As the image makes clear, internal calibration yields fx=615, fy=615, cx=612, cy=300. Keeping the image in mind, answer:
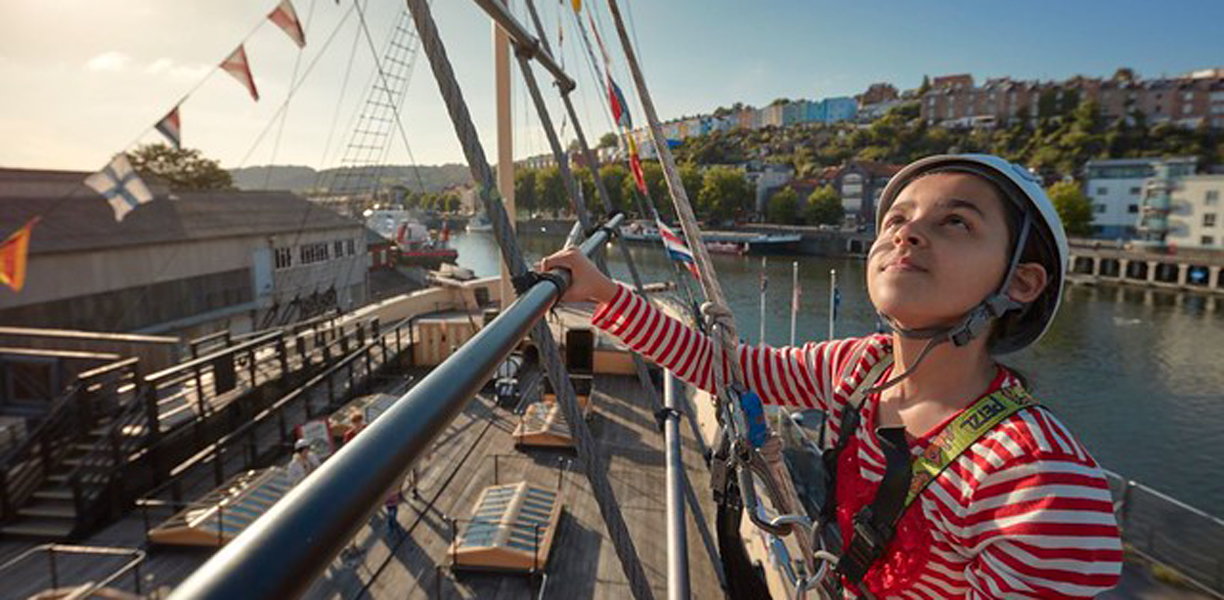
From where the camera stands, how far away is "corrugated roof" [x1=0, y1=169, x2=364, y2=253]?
55.1 ft

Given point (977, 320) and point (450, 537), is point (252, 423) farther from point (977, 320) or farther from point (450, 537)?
point (977, 320)

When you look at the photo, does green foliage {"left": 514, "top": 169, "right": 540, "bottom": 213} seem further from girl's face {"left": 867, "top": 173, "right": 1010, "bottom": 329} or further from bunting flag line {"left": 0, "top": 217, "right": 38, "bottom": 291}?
girl's face {"left": 867, "top": 173, "right": 1010, "bottom": 329}

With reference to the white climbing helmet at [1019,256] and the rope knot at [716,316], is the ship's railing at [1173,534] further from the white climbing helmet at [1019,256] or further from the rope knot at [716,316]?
the rope knot at [716,316]

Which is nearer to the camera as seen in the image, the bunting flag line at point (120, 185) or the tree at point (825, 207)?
the bunting flag line at point (120, 185)

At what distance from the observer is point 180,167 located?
44.8 metres

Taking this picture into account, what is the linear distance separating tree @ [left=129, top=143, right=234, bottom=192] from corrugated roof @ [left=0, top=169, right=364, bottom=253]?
23026 mm

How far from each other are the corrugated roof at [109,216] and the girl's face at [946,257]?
1786 centimetres

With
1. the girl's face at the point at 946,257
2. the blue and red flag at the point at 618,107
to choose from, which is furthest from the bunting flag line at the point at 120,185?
the girl's face at the point at 946,257

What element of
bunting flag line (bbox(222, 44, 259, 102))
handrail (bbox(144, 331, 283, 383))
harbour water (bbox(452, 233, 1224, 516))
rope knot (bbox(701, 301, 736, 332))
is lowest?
harbour water (bbox(452, 233, 1224, 516))

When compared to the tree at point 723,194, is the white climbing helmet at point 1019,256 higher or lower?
lower

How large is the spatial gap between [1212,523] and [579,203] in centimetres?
1135

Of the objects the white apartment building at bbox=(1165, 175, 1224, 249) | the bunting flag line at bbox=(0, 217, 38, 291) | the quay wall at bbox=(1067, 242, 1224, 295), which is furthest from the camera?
the white apartment building at bbox=(1165, 175, 1224, 249)

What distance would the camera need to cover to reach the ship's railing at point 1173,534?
9.23 meters

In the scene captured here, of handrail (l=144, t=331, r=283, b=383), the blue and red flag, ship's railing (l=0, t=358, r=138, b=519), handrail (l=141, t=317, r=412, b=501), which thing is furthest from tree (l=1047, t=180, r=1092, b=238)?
ship's railing (l=0, t=358, r=138, b=519)
